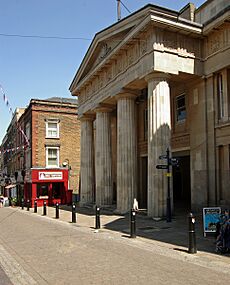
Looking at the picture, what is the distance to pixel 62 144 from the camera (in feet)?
116

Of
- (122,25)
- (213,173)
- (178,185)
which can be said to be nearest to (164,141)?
(213,173)

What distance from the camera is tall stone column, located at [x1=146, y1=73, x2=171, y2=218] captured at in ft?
54.7

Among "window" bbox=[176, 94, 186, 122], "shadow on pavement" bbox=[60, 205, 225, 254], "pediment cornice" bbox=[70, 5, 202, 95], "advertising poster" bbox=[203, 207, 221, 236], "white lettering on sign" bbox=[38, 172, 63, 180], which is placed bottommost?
"shadow on pavement" bbox=[60, 205, 225, 254]

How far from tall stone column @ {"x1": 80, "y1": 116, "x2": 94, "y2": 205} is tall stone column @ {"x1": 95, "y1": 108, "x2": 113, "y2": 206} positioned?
342 centimetres

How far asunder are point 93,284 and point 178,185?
68.8ft

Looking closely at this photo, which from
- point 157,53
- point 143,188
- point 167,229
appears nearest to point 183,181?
point 143,188

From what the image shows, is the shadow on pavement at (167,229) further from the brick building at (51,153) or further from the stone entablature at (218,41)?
the brick building at (51,153)

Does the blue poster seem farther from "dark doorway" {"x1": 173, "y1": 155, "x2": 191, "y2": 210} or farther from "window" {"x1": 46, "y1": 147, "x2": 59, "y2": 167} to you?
"window" {"x1": 46, "y1": 147, "x2": 59, "y2": 167}

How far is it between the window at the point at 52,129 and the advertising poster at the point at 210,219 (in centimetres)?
2555

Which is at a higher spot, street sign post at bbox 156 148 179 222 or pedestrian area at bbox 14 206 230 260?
street sign post at bbox 156 148 179 222

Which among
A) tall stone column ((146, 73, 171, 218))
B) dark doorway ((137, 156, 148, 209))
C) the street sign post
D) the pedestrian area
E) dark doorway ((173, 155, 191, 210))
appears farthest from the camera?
dark doorway ((173, 155, 191, 210))

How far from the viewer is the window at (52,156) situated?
34.6 m

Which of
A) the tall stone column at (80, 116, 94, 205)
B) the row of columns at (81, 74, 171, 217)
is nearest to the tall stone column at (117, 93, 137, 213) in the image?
the row of columns at (81, 74, 171, 217)

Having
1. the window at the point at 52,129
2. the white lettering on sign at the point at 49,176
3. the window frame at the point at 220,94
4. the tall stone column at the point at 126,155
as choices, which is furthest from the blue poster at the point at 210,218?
the window at the point at 52,129
